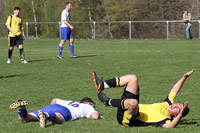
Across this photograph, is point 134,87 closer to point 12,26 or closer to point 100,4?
point 12,26

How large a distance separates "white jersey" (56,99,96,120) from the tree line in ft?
103

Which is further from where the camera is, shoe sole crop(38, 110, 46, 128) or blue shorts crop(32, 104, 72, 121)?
blue shorts crop(32, 104, 72, 121)

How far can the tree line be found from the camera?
42.8 meters

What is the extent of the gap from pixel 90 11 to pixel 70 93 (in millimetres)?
48211

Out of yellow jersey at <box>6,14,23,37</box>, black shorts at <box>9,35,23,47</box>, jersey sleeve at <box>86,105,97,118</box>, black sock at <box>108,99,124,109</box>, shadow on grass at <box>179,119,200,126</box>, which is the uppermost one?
yellow jersey at <box>6,14,23,37</box>

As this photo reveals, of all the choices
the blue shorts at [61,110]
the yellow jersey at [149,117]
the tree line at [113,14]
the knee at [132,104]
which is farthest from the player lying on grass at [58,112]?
the tree line at [113,14]

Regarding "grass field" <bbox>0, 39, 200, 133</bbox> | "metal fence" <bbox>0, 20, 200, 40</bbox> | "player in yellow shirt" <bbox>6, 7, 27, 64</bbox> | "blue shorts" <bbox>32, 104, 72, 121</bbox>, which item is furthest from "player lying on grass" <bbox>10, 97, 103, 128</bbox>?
"metal fence" <bbox>0, 20, 200, 40</bbox>

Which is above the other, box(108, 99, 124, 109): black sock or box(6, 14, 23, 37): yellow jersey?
box(6, 14, 23, 37): yellow jersey

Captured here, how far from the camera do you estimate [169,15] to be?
48.5m

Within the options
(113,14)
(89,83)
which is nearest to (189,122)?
(89,83)

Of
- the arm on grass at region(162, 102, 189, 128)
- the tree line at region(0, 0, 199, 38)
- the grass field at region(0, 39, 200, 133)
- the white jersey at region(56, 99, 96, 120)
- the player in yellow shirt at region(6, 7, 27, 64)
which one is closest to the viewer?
the arm on grass at region(162, 102, 189, 128)

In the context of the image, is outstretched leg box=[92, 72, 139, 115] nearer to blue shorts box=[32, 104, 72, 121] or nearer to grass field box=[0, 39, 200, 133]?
grass field box=[0, 39, 200, 133]

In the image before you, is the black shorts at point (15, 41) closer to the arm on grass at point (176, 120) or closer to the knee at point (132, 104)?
the knee at point (132, 104)

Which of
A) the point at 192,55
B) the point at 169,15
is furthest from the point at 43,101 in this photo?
the point at 169,15
